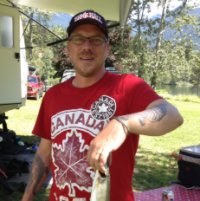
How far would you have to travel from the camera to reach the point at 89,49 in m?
2.10

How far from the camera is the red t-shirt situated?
1958 millimetres

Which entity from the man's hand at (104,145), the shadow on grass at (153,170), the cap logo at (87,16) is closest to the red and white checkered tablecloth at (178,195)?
the shadow on grass at (153,170)

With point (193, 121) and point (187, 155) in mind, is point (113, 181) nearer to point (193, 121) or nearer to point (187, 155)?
point (187, 155)

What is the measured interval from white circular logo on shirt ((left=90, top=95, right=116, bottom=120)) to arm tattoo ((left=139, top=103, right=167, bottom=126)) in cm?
32

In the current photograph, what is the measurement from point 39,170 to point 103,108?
29.4 inches

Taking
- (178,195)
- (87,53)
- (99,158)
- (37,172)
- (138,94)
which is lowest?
(178,195)

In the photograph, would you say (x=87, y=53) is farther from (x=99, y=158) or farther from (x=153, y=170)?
(x=153, y=170)

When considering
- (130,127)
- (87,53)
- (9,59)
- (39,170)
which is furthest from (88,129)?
(9,59)

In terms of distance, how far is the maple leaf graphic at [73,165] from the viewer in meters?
2.02

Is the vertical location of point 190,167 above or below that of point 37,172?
below

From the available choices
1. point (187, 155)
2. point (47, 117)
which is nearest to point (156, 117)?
point (47, 117)

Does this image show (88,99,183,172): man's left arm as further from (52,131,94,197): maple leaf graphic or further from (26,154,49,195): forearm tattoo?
(26,154,49,195): forearm tattoo

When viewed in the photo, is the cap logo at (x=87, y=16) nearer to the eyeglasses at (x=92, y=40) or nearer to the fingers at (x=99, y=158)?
the eyeglasses at (x=92, y=40)

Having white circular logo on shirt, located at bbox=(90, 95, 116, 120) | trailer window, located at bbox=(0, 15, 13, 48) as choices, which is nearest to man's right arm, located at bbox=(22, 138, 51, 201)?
white circular logo on shirt, located at bbox=(90, 95, 116, 120)
